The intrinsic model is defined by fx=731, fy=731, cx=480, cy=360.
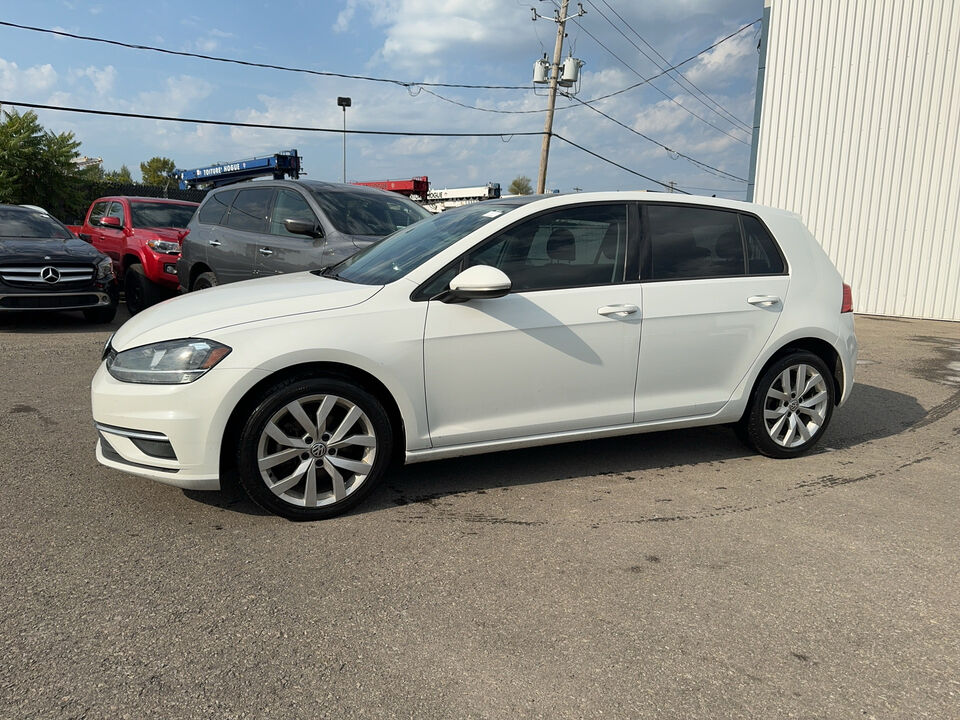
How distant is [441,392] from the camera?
12.1 ft

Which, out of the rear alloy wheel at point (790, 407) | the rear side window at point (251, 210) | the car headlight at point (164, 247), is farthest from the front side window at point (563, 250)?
the car headlight at point (164, 247)

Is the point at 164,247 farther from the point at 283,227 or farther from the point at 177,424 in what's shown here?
the point at 177,424

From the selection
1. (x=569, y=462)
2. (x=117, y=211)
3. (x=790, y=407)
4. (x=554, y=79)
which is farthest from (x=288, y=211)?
→ (x=554, y=79)

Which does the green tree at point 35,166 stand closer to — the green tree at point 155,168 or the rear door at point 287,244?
the rear door at point 287,244

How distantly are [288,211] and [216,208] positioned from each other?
1660 millimetres

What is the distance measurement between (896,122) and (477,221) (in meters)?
13.1

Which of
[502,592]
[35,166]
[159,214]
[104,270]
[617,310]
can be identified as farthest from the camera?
[35,166]

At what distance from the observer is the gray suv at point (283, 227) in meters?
6.79

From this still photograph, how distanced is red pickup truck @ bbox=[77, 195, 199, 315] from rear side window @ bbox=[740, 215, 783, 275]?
8106 millimetres

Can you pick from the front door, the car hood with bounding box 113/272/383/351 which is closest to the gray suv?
the car hood with bounding box 113/272/383/351

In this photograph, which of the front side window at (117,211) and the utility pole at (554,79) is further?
the utility pole at (554,79)

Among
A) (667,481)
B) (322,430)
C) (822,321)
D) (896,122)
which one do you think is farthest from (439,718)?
(896,122)

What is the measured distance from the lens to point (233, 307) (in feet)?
11.8

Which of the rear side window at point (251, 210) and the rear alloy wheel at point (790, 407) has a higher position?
the rear side window at point (251, 210)
